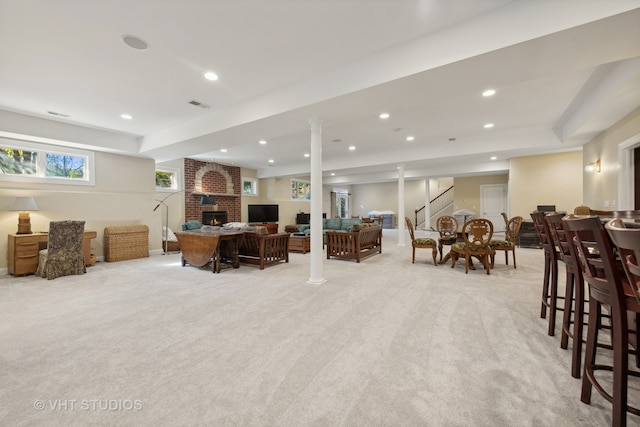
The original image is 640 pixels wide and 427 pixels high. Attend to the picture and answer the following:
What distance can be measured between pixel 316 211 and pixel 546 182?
702 cm

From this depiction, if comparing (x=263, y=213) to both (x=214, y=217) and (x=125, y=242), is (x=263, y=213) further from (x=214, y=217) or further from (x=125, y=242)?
(x=125, y=242)

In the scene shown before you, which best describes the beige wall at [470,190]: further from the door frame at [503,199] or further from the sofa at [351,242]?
the sofa at [351,242]

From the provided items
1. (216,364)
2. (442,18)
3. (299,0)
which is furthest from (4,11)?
(442,18)

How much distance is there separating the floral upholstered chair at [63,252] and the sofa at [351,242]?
176 inches

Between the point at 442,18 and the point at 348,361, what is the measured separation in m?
2.95

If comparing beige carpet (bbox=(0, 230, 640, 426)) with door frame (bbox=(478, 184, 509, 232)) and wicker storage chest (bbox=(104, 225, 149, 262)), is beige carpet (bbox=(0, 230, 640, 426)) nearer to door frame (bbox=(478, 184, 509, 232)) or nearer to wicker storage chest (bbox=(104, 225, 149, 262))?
wicker storage chest (bbox=(104, 225, 149, 262))

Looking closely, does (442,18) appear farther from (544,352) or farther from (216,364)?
(216,364)

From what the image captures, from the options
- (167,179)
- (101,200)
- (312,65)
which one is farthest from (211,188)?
(312,65)

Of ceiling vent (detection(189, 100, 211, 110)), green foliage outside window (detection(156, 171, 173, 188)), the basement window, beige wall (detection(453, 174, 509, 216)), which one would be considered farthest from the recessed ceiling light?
beige wall (detection(453, 174, 509, 216))

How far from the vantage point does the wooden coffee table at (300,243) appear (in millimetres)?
6738

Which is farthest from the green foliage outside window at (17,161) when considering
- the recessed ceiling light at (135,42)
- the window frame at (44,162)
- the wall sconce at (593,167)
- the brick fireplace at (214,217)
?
the wall sconce at (593,167)

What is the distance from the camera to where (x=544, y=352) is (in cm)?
199

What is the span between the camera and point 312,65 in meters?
3.21

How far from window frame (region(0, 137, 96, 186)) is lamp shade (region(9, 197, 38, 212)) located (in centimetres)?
54
